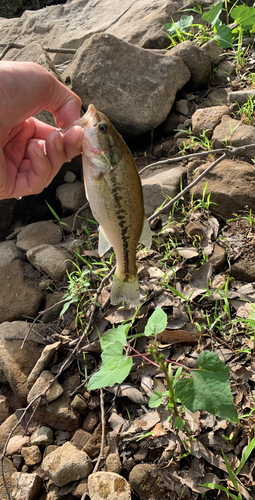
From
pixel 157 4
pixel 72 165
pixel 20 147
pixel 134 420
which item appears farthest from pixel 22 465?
pixel 157 4

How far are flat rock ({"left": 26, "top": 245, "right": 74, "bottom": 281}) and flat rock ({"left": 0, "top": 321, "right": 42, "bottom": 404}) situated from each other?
26.1 inches

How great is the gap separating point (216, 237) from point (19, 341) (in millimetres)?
2113

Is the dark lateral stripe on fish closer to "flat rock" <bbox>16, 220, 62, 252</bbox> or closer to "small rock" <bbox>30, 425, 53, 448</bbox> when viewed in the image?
"small rock" <bbox>30, 425, 53, 448</bbox>

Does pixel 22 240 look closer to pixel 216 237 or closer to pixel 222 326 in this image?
pixel 216 237

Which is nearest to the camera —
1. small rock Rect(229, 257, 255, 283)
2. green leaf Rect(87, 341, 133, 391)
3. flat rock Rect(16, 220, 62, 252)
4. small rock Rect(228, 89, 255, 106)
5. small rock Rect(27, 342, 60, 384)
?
green leaf Rect(87, 341, 133, 391)

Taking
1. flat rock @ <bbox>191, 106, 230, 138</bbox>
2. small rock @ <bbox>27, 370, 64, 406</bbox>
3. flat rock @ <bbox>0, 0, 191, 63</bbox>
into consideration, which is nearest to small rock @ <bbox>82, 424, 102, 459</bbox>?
small rock @ <bbox>27, 370, 64, 406</bbox>

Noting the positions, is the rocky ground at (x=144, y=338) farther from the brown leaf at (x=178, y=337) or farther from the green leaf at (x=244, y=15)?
the green leaf at (x=244, y=15)

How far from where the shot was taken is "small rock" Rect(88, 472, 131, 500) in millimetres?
2252

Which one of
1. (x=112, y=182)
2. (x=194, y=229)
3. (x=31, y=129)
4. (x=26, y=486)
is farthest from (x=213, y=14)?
(x=26, y=486)

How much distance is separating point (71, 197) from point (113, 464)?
317 centimetres

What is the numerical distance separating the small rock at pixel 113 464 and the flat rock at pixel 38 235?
8.14ft

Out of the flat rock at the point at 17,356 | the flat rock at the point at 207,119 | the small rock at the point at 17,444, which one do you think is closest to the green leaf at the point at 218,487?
the small rock at the point at 17,444

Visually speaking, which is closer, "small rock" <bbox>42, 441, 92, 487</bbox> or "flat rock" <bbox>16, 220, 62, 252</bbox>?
"small rock" <bbox>42, 441, 92, 487</bbox>

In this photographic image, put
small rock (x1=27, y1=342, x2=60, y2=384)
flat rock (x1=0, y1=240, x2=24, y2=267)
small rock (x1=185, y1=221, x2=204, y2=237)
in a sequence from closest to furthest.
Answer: small rock (x1=27, y1=342, x2=60, y2=384)
small rock (x1=185, y1=221, x2=204, y2=237)
flat rock (x1=0, y1=240, x2=24, y2=267)
